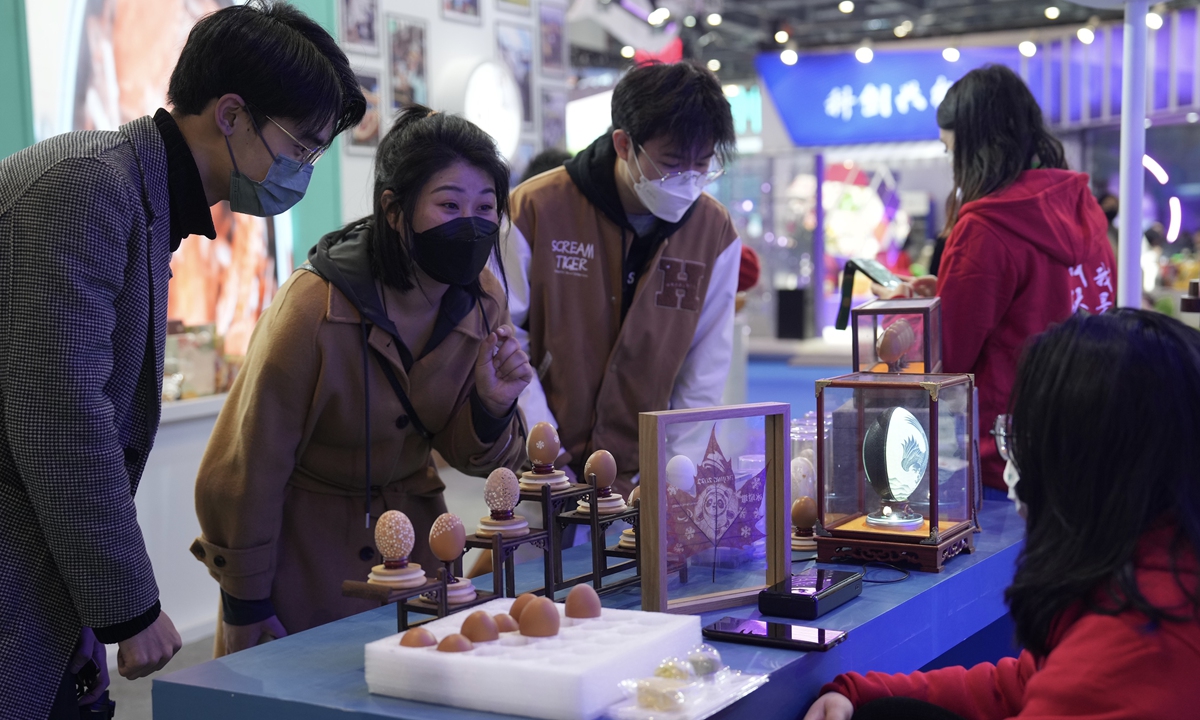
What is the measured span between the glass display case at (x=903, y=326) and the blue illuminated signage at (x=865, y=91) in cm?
1249

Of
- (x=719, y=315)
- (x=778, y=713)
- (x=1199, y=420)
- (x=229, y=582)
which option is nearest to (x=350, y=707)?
(x=778, y=713)

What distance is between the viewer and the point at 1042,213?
275cm

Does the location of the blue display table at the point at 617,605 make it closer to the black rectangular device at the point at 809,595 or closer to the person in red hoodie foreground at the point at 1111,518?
→ the black rectangular device at the point at 809,595

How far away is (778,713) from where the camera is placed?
1476 mm

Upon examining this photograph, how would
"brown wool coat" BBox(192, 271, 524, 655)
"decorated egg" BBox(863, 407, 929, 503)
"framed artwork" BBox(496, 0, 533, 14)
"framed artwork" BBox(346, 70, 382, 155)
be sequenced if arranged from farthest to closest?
"framed artwork" BBox(496, 0, 533, 14), "framed artwork" BBox(346, 70, 382, 155), "decorated egg" BBox(863, 407, 929, 503), "brown wool coat" BBox(192, 271, 524, 655)

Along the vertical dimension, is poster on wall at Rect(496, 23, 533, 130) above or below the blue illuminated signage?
below

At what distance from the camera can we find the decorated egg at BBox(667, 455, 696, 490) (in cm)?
172

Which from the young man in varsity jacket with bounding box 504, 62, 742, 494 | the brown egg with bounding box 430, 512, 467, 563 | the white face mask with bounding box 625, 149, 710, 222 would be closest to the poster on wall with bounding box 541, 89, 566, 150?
the young man in varsity jacket with bounding box 504, 62, 742, 494

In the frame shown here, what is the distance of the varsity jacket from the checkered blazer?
1199 millimetres

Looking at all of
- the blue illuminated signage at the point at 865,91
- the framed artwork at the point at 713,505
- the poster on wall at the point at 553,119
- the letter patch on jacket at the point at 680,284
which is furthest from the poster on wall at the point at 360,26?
the blue illuminated signage at the point at 865,91

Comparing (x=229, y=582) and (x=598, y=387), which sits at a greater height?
(x=598, y=387)

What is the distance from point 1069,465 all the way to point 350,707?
91 centimetres

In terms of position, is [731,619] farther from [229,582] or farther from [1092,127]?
[1092,127]

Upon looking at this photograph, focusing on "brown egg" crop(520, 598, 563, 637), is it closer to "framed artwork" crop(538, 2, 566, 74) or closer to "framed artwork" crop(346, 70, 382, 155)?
"framed artwork" crop(346, 70, 382, 155)
